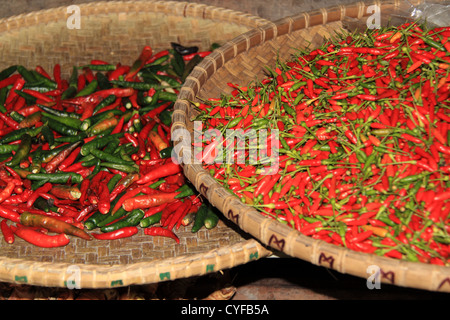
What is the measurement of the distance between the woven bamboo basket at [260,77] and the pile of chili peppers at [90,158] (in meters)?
0.52

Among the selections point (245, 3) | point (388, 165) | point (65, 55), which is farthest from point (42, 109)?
point (388, 165)

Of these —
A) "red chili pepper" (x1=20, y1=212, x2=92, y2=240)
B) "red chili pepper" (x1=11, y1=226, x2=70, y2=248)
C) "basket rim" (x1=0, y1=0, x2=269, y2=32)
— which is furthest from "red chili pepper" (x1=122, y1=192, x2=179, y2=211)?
"basket rim" (x1=0, y1=0, x2=269, y2=32)

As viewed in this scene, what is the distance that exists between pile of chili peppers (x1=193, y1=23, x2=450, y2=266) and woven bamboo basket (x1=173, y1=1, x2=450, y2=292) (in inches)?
6.2

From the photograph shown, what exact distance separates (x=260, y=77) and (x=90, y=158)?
1.46 m

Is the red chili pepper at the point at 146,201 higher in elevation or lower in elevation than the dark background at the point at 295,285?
higher

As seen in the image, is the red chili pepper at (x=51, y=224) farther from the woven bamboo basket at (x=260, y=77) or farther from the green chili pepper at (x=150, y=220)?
the woven bamboo basket at (x=260, y=77)

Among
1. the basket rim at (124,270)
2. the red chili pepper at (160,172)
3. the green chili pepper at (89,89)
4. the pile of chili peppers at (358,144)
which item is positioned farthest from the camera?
the green chili pepper at (89,89)

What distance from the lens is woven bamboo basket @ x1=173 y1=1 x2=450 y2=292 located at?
7.39ft

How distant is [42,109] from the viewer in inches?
159

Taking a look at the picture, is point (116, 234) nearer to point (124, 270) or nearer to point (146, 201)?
point (146, 201)

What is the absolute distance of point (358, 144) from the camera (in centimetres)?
275

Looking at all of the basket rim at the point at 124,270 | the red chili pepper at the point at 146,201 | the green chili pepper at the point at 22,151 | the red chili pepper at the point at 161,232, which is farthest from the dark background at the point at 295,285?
the green chili pepper at the point at 22,151

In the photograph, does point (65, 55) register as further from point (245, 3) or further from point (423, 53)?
point (423, 53)

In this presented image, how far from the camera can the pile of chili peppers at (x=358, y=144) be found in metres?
2.53
